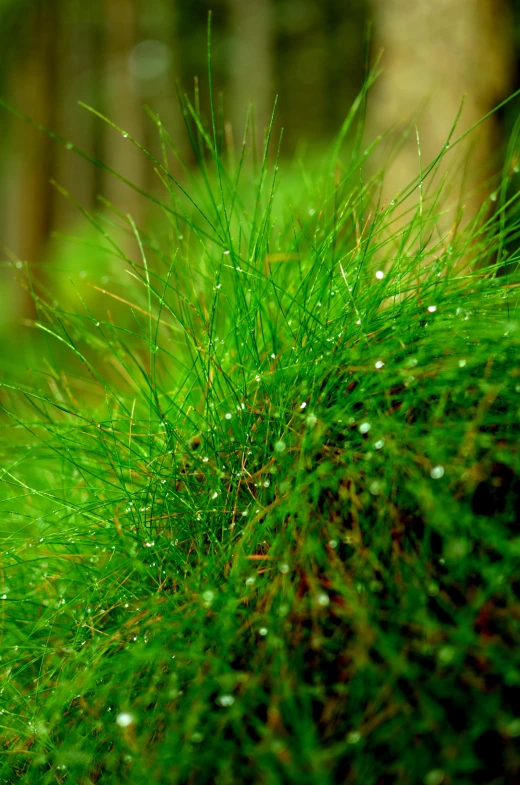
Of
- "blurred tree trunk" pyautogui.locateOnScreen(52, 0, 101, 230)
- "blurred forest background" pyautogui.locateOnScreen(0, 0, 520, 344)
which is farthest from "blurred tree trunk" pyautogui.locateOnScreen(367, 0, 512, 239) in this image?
"blurred tree trunk" pyautogui.locateOnScreen(52, 0, 101, 230)

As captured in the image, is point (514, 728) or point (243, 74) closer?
point (514, 728)

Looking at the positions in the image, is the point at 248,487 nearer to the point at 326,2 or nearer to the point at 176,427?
the point at 176,427

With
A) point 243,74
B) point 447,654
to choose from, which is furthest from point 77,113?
point 447,654

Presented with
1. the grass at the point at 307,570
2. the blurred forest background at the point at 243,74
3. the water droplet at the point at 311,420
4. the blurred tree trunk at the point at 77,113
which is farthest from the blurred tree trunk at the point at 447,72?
the blurred tree trunk at the point at 77,113

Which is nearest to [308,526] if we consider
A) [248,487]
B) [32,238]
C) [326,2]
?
[248,487]

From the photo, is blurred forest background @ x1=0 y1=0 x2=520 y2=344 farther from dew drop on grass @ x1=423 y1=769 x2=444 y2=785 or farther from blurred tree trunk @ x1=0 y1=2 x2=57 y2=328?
dew drop on grass @ x1=423 y1=769 x2=444 y2=785

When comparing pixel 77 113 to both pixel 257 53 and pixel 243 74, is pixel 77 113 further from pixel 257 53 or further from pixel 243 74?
pixel 257 53
